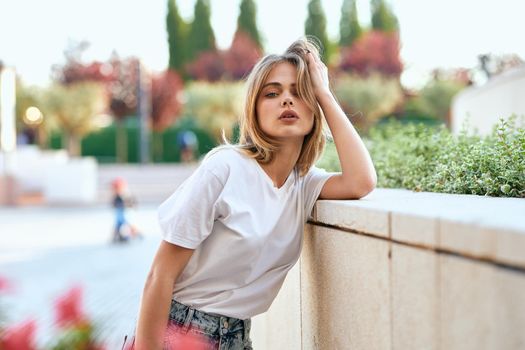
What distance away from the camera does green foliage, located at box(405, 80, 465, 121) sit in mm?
36869

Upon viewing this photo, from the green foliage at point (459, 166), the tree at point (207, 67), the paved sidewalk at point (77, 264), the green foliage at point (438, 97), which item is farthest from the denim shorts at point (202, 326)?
the tree at point (207, 67)

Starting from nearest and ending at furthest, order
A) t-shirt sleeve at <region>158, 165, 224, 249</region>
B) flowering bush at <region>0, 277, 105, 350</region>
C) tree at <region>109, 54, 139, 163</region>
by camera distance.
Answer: flowering bush at <region>0, 277, 105, 350</region> → t-shirt sleeve at <region>158, 165, 224, 249</region> → tree at <region>109, 54, 139, 163</region>

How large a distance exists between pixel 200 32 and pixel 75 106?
1543cm

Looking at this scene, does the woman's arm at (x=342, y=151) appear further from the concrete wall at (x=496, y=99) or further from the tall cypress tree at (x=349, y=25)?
the tall cypress tree at (x=349, y=25)

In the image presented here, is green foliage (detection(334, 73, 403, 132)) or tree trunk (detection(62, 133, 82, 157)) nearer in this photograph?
tree trunk (detection(62, 133, 82, 157))

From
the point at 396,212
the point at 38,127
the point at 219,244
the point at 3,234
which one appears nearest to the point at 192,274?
the point at 219,244

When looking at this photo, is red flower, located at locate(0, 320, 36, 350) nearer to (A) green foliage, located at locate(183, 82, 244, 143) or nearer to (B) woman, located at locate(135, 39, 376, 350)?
(B) woman, located at locate(135, 39, 376, 350)

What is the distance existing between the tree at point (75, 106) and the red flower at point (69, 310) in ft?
105

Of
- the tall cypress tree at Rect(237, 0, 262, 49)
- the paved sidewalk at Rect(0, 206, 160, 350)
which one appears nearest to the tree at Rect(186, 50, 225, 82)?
the tall cypress tree at Rect(237, 0, 262, 49)

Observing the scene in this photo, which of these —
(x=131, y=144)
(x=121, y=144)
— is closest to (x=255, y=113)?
(x=121, y=144)

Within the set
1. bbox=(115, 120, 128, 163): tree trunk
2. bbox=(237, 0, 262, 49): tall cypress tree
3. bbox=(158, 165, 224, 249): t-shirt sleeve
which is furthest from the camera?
bbox=(237, 0, 262, 49): tall cypress tree

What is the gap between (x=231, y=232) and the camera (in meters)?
2.21

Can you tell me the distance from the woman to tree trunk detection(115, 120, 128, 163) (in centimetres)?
3424

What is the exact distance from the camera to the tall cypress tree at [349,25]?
150 feet
